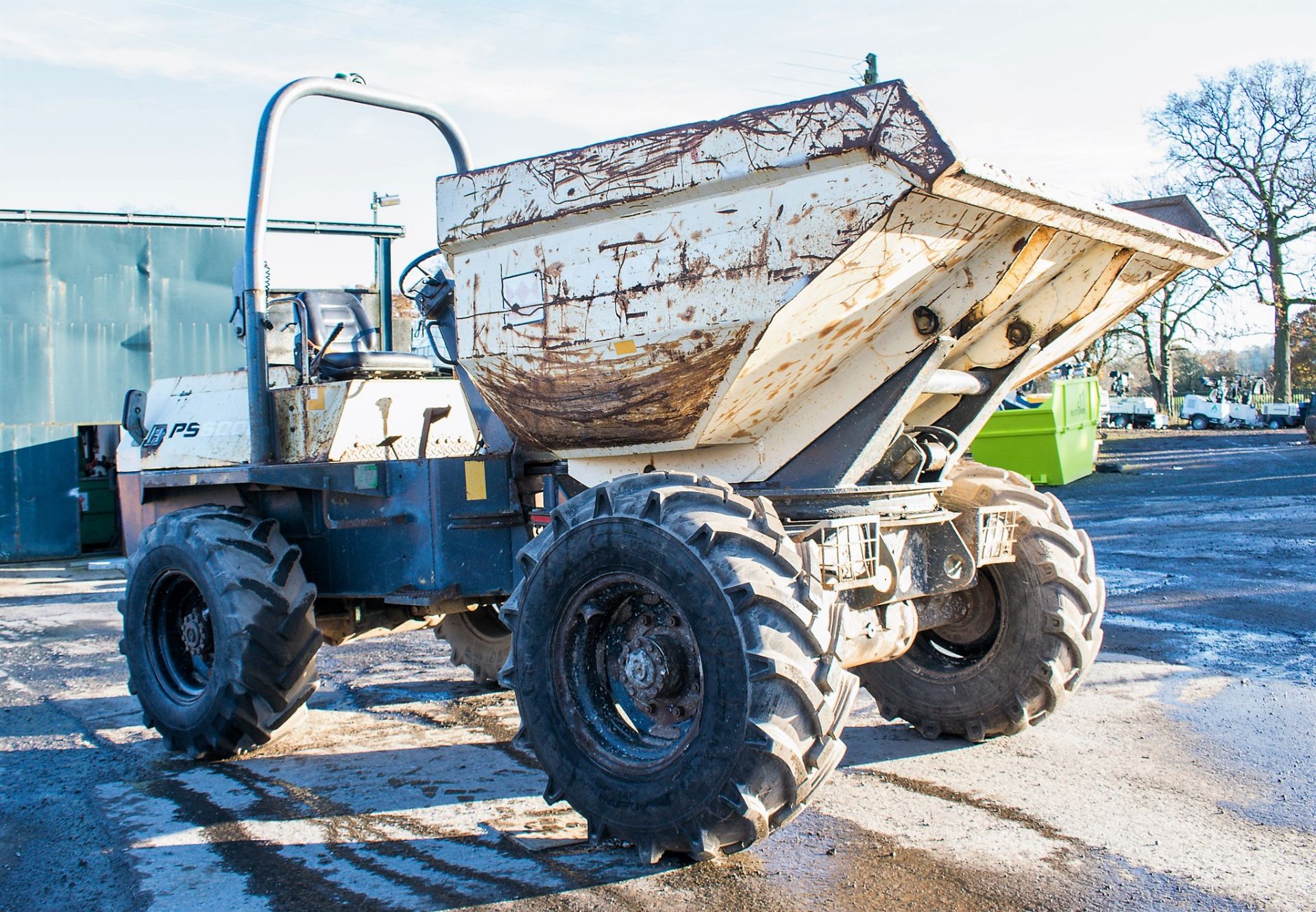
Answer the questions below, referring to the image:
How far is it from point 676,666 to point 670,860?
2.20 feet

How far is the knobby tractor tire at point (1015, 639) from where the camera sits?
16.2 feet

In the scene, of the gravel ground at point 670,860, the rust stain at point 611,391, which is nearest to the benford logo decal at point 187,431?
the gravel ground at point 670,860

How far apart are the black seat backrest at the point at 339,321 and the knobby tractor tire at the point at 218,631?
40.3 inches

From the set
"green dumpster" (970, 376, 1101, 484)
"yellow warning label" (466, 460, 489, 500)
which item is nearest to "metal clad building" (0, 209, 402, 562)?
"green dumpster" (970, 376, 1101, 484)

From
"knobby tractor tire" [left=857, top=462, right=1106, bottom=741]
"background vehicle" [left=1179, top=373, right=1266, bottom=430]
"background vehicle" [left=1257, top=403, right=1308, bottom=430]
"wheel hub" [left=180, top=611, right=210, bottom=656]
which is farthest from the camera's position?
"background vehicle" [left=1179, top=373, right=1266, bottom=430]

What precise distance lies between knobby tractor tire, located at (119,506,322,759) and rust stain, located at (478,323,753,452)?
159 centimetres

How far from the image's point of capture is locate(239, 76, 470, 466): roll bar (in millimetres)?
5703

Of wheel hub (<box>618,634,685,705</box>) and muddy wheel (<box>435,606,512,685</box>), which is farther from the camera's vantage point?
muddy wheel (<box>435,606,512,685</box>)

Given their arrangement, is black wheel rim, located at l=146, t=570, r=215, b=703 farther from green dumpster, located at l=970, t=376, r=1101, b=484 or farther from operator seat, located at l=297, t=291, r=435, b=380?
green dumpster, located at l=970, t=376, r=1101, b=484

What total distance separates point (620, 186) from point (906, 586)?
1910mm

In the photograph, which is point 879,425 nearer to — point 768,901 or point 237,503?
point 768,901

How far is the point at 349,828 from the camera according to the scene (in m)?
4.38

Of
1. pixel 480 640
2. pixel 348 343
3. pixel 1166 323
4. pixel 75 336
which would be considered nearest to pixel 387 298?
pixel 348 343

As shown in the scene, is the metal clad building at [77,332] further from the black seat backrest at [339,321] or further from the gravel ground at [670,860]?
the black seat backrest at [339,321]
